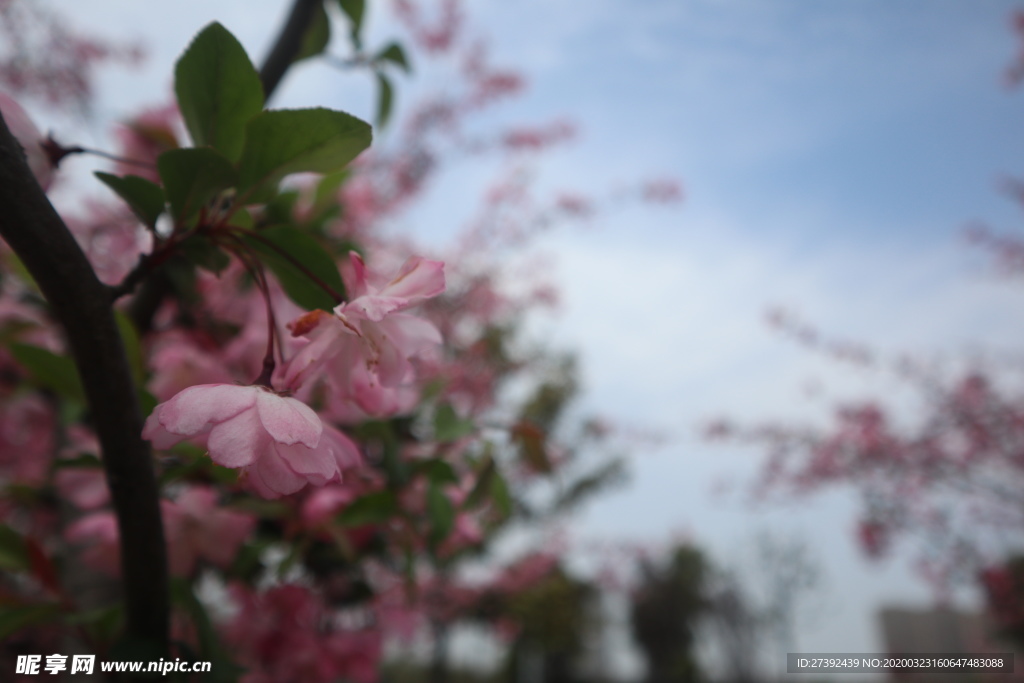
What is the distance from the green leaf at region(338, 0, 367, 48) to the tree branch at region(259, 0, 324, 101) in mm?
57

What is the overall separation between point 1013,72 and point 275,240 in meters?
3.46

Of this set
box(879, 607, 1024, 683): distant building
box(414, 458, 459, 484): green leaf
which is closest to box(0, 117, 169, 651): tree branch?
box(414, 458, 459, 484): green leaf

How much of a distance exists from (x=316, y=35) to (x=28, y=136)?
1.41 feet

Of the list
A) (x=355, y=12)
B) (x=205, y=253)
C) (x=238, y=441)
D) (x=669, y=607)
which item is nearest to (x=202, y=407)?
(x=238, y=441)

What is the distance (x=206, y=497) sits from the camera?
565 millimetres

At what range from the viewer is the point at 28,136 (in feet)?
1.01

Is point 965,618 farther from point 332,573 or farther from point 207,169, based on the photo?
point 207,169

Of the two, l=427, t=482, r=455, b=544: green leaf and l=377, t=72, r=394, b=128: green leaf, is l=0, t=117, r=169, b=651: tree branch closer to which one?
l=427, t=482, r=455, b=544: green leaf

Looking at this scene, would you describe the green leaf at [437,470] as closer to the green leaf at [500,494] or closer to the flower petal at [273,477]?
the green leaf at [500,494]

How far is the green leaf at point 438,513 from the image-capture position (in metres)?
0.61

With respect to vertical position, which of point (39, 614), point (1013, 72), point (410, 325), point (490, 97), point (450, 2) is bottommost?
point (39, 614)

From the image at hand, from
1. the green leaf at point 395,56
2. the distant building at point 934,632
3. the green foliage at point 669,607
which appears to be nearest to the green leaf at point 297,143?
the green leaf at point 395,56

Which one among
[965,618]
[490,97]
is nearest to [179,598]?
[490,97]

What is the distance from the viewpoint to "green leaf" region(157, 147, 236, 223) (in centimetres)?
29
